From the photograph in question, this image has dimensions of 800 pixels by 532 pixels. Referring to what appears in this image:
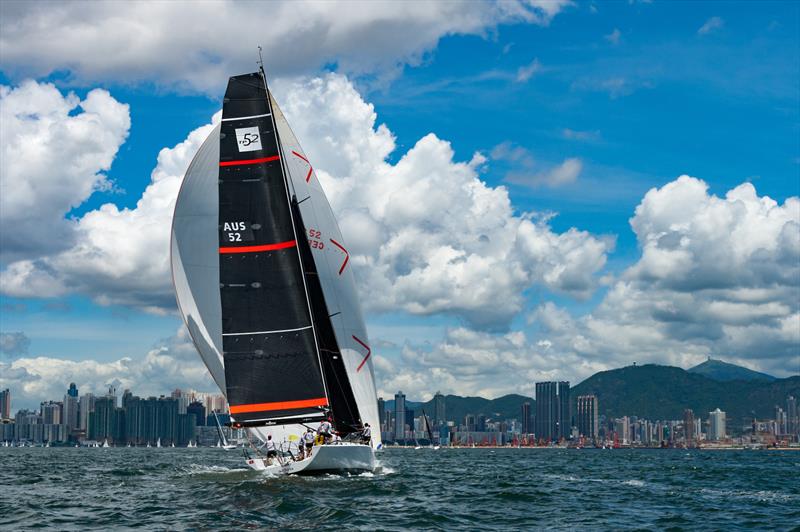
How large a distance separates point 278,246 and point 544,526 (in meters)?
17.4

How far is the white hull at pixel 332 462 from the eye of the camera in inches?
1432

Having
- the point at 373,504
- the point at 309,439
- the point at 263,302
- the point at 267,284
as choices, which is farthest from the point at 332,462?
the point at 267,284

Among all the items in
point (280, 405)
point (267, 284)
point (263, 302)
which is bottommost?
point (280, 405)

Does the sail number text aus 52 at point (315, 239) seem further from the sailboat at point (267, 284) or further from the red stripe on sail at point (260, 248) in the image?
the red stripe on sail at point (260, 248)

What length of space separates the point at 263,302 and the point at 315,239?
170 inches

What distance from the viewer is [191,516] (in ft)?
92.9

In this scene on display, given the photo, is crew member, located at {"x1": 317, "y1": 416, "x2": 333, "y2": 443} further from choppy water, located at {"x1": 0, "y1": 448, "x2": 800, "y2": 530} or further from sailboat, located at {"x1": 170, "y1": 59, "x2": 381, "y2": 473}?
choppy water, located at {"x1": 0, "y1": 448, "x2": 800, "y2": 530}

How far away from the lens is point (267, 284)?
4003cm

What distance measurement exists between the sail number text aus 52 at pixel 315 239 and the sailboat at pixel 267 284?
0.06m

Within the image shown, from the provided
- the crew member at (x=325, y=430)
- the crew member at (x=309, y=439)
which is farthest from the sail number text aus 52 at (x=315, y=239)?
the crew member at (x=309, y=439)

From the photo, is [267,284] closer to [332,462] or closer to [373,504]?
[332,462]

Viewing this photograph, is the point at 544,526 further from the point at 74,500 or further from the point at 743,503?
the point at 74,500

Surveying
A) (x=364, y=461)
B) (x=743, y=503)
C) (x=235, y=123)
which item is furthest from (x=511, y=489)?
(x=235, y=123)

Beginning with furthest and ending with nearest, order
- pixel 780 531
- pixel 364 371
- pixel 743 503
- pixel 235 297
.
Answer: pixel 364 371, pixel 235 297, pixel 743 503, pixel 780 531
